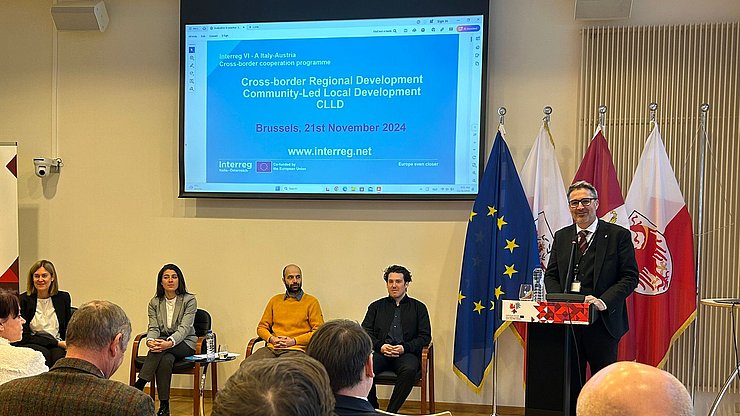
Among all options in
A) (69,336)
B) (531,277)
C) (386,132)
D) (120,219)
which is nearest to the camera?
(69,336)

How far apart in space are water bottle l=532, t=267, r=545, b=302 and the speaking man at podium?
185 millimetres

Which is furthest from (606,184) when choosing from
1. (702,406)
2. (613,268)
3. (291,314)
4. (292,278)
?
(291,314)

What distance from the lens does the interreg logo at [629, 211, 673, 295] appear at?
5609 millimetres

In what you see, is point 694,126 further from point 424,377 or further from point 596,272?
point 424,377

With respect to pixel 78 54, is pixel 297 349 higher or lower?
lower

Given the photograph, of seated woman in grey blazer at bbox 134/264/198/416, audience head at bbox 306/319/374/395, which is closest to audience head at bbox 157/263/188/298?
seated woman in grey blazer at bbox 134/264/198/416

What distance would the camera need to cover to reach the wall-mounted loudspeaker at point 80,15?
6508 mm

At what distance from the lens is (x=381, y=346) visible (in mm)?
5684

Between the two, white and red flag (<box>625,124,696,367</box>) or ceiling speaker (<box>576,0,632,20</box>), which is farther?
ceiling speaker (<box>576,0,632,20</box>)

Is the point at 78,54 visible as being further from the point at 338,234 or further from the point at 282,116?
the point at 338,234

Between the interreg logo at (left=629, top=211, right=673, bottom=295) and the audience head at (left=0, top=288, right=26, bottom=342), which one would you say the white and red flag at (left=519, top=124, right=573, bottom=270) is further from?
the audience head at (left=0, top=288, right=26, bottom=342)

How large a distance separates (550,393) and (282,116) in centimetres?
306

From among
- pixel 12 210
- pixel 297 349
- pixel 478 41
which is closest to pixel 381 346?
pixel 297 349

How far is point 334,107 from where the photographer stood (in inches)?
245
